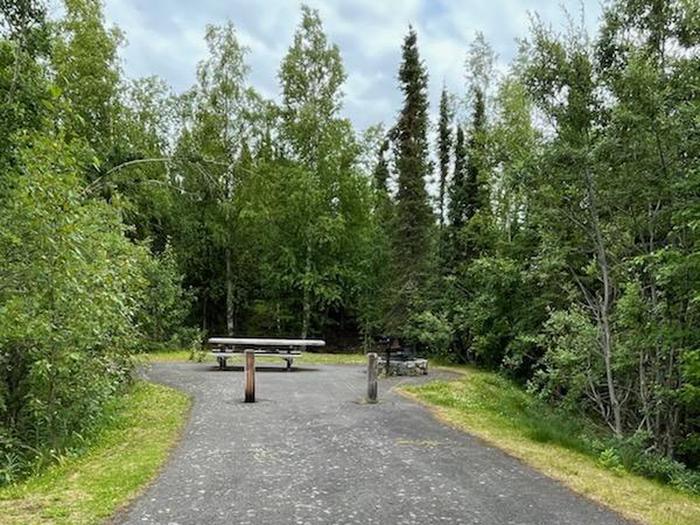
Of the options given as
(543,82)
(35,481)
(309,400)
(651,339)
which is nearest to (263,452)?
(35,481)

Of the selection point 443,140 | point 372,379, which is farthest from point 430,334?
point 443,140

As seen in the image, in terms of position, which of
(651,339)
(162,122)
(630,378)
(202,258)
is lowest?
(630,378)

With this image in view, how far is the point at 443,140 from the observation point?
24.3m

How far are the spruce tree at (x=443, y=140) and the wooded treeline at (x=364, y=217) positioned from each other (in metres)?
0.09

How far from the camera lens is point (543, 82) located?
8.75 meters

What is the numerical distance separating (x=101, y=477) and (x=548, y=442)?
5.81 meters

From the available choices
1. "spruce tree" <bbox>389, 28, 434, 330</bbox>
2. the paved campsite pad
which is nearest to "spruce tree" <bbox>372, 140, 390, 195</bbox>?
"spruce tree" <bbox>389, 28, 434, 330</bbox>

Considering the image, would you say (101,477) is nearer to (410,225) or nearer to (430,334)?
(430,334)

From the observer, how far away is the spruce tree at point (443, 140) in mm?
24297

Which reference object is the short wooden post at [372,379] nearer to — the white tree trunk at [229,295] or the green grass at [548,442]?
the green grass at [548,442]

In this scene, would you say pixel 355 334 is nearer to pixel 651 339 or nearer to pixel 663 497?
pixel 651 339

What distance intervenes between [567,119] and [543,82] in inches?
28.5

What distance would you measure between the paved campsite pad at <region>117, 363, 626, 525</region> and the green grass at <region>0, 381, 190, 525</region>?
23cm

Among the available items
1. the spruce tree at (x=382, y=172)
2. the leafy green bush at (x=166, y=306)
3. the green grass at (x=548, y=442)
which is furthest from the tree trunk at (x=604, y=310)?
the spruce tree at (x=382, y=172)
